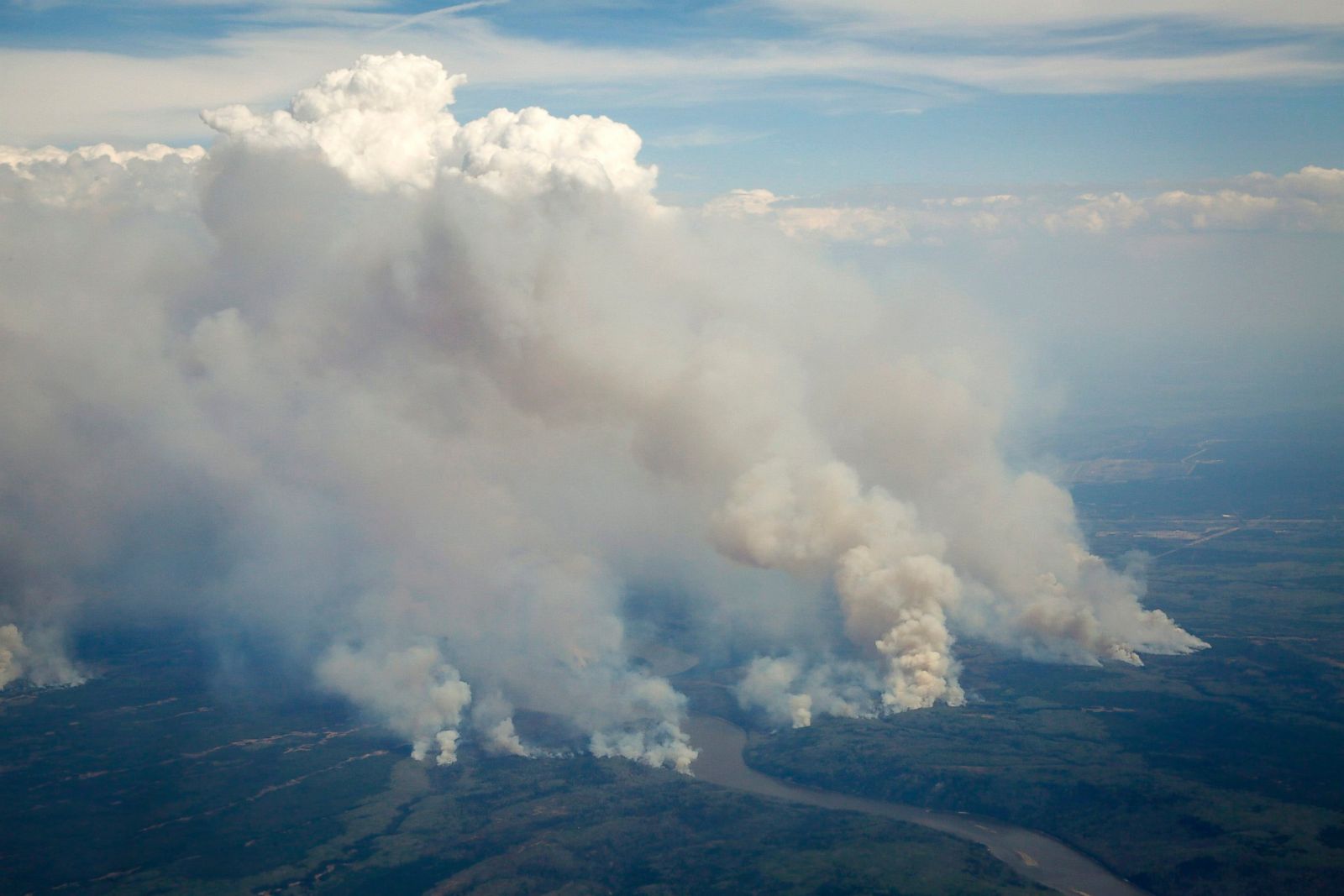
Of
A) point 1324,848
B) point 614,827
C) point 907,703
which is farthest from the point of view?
point 907,703

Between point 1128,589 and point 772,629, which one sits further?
point 1128,589

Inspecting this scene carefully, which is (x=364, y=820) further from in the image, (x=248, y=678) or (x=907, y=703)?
(x=907, y=703)

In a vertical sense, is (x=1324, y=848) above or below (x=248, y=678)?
above

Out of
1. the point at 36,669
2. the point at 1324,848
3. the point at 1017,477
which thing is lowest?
the point at 36,669

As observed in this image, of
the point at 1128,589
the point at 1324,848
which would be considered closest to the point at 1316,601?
the point at 1128,589

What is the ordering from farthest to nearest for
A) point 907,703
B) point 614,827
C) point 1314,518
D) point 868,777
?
point 1314,518, point 907,703, point 868,777, point 614,827

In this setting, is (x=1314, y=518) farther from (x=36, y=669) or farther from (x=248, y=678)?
(x=36, y=669)

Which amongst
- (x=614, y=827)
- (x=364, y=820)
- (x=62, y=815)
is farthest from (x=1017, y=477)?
(x=62, y=815)
